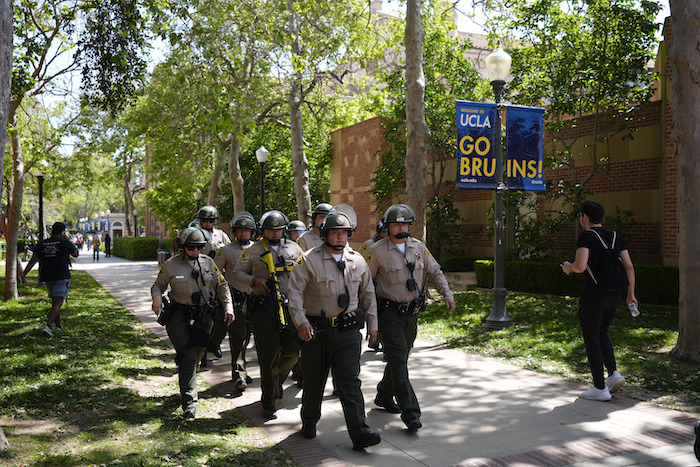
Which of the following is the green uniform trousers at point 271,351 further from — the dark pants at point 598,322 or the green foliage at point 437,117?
the green foliage at point 437,117

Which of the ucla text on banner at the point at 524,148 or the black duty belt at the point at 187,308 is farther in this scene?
the ucla text on banner at the point at 524,148

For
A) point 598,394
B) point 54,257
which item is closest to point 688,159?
point 598,394

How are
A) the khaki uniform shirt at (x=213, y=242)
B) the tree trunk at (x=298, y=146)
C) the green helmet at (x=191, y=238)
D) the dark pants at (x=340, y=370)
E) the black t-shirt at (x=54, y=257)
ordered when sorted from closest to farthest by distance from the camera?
the dark pants at (x=340, y=370) → the green helmet at (x=191, y=238) → the khaki uniform shirt at (x=213, y=242) → the black t-shirt at (x=54, y=257) → the tree trunk at (x=298, y=146)

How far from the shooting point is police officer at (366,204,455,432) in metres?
5.93

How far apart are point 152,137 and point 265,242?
1892cm

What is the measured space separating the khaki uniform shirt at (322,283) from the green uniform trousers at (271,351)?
1034 mm

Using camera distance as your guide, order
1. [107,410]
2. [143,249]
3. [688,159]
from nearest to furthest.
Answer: [107,410]
[688,159]
[143,249]

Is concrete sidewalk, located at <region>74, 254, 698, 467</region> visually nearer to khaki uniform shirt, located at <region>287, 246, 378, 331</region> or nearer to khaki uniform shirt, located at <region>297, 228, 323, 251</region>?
khaki uniform shirt, located at <region>287, 246, 378, 331</region>

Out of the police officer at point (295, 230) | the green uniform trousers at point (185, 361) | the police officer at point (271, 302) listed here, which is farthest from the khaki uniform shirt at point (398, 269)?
the police officer at point (295, 230)

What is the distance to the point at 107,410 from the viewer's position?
6824mm

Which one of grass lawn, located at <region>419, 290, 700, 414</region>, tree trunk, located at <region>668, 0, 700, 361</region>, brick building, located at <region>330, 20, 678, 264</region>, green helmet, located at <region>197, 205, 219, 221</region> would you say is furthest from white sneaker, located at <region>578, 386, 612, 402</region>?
brick building, located at <region>330, 20, 678, 264</region>

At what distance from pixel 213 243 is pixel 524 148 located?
6227 millimetres

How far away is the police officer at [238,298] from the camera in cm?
784

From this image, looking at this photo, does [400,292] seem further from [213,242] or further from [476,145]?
[476,145]
